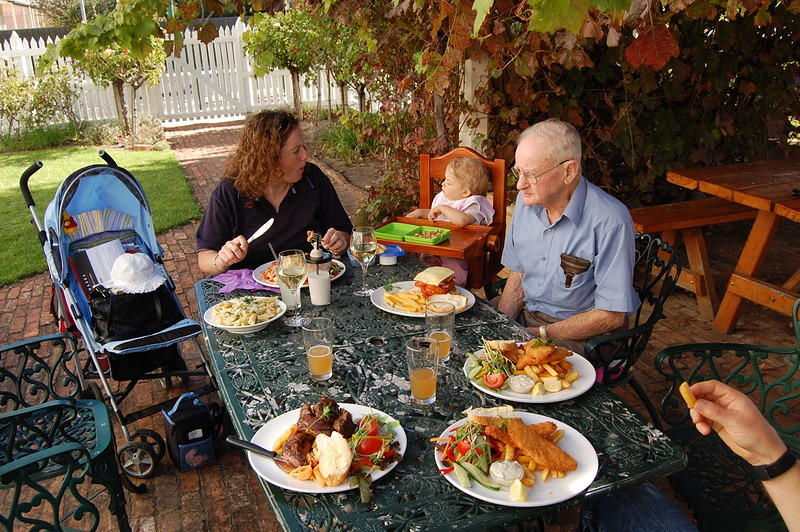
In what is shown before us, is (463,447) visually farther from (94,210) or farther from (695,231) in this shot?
(695,231)

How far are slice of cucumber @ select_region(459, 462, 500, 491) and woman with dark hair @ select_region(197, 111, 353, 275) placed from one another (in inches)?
77.4

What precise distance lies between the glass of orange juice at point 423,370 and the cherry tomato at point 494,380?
7.3 inches

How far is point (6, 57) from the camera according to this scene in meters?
11.9

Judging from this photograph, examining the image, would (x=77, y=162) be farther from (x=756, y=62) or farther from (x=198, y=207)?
(x=756, y=62)

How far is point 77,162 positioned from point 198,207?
375 centimetres

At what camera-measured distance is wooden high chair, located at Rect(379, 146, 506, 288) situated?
3482mm

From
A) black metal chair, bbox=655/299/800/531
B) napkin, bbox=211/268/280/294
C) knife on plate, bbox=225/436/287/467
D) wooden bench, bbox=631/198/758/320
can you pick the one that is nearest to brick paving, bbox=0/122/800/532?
wooden bench, bbox=631/198/758/320

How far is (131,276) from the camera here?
11.0 feet

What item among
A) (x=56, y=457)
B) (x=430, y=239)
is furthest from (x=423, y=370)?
(x=430, y=239)

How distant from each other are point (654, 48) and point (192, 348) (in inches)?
139

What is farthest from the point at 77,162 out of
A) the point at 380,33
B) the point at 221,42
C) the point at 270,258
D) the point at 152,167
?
the point at 270,258

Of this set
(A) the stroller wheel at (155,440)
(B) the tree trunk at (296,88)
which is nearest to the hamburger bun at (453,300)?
(A) the stroller wheel at (155,440)

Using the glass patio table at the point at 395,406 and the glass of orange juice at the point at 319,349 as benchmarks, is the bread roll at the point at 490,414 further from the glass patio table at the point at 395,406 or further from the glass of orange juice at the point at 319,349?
the glass of orange juice at the point at 319,349

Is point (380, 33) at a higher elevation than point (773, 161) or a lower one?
higher
